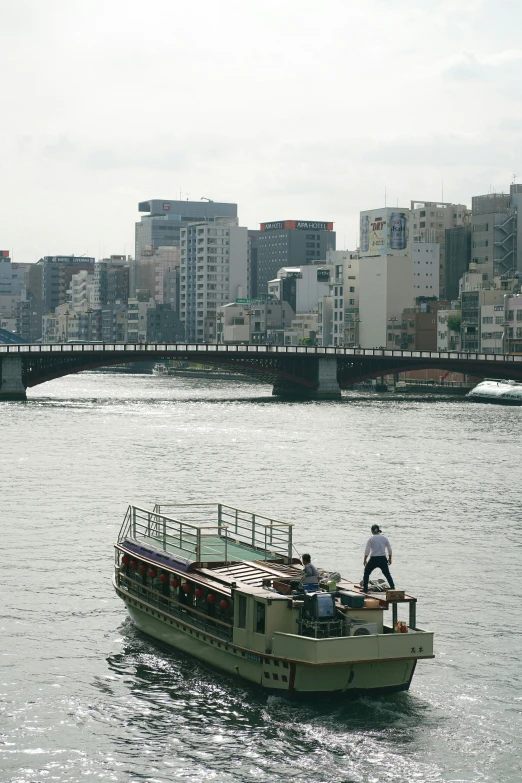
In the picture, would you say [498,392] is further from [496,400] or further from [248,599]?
[248,599]

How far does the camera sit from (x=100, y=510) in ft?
220

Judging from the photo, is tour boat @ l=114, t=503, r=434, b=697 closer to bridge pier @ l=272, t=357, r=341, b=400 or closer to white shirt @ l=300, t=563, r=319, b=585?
white shirt @ l=300, t=563, r=319, b=585

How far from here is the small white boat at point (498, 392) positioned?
17200cm

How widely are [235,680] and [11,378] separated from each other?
5195 inches

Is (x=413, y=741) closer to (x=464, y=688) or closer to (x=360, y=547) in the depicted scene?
(x=464, y=688)

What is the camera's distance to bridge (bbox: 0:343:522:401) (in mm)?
162750

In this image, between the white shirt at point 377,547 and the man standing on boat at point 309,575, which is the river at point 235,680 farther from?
the white shirt at point 377,547

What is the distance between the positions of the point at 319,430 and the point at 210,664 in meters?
86.1

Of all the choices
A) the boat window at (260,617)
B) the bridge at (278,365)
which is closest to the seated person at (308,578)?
the boat window at (260,617)

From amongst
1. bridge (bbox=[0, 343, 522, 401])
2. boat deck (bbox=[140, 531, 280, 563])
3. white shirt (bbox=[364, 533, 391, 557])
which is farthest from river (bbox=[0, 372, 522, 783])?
bridge (bbox=[0, 343, 522, 401])

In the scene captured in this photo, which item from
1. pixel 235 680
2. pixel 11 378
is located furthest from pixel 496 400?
pixel 235 680

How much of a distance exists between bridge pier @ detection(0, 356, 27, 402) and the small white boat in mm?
62797

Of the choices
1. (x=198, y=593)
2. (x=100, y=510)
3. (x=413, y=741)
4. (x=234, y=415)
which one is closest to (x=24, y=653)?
(x=198, y=593)

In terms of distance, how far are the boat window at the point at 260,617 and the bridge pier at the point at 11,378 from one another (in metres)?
131
